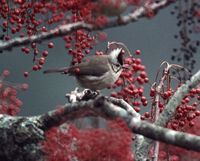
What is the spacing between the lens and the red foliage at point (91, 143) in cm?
629

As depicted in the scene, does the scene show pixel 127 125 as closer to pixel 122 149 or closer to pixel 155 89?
pixel 122 149

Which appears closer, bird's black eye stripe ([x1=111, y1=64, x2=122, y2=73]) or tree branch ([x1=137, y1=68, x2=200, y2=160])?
bird's black eye stripe ([x1=111, y1=64, x2=122, y2=73])

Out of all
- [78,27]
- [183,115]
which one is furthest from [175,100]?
[78,27]

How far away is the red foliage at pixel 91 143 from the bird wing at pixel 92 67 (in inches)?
27.2

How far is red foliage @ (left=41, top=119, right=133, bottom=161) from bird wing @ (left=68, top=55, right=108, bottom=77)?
2.26 ft

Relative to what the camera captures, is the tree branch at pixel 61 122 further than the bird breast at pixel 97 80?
No

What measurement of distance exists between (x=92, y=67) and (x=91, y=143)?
111 centimetres

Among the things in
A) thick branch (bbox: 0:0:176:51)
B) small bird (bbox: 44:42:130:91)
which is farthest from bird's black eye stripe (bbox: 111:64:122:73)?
thick branch (bbox: 0:0:176:51)

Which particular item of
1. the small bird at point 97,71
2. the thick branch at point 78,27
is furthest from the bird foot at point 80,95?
the thick branch at point 78,27

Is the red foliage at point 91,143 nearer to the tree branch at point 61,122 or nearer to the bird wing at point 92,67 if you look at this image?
the tree branch at point 61,122

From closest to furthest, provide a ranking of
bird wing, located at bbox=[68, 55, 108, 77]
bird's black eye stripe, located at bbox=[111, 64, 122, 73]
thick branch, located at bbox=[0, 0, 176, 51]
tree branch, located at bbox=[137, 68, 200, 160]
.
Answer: thick branch, located at bbox=[0, 0, 176, 51], bird wing, located at bbox=[68, 55, 108, 77], bird's black eye stripe, located at bbox=[111, 64, 122, 73], tree branch, located at bbox=[137, 68, 200, 160]

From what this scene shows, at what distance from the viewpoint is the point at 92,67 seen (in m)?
7.17

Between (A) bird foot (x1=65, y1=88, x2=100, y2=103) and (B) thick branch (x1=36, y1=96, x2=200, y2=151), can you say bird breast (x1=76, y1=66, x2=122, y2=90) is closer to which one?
(A) bird foot (x1=65, y1=88, x2=100, y2=103)

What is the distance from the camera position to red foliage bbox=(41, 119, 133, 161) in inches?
248
